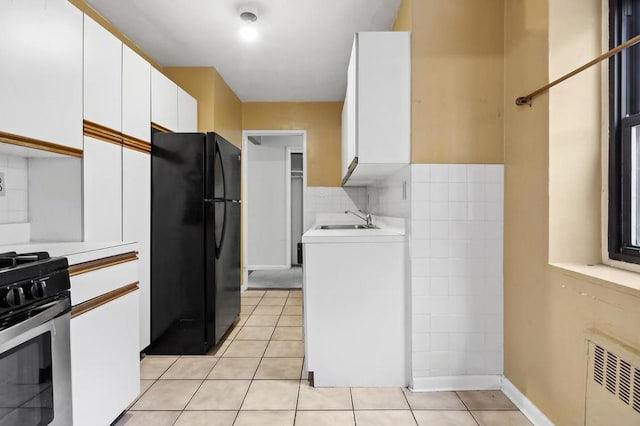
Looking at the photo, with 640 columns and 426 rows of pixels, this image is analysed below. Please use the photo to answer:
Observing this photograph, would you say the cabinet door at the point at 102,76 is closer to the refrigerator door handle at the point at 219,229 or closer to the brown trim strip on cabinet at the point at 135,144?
the brown trim strip on cabinet at the point at 135,144

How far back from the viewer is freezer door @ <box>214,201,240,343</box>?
9.02 feet

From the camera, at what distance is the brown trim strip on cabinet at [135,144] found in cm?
232

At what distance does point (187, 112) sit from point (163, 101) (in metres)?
0.51

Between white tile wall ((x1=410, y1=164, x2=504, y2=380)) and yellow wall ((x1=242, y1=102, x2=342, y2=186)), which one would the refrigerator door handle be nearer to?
white tile wall ((x1=410, y1=164, x2=504, y2=380))

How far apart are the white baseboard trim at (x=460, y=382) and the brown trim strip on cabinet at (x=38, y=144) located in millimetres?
2304

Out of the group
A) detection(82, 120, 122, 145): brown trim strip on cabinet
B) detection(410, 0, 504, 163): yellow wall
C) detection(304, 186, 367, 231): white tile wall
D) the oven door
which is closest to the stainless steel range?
the oven door

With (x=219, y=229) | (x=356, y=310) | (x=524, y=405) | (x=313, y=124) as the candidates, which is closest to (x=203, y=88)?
(x=313, y=124)

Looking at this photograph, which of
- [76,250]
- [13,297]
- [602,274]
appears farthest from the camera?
[76,250]

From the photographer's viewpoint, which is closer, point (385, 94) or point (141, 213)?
point (385, 94)

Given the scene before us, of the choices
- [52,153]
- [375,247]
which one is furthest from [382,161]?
[52,153]

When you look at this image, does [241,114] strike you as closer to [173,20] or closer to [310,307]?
[173,20]

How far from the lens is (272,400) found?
2.01m

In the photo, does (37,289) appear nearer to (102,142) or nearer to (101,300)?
(101,300)

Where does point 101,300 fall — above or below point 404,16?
below
